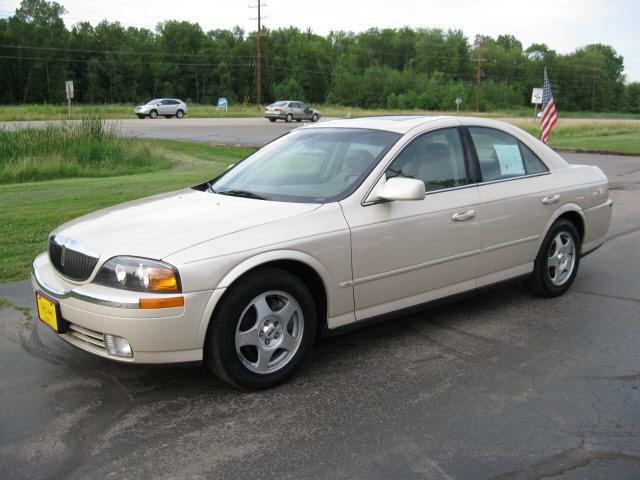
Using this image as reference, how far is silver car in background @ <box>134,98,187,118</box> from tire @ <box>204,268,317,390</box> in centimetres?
4929

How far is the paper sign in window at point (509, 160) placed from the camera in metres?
5.40

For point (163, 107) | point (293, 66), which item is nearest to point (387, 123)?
point (163, 107)

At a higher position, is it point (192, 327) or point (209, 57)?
point (209, 57)

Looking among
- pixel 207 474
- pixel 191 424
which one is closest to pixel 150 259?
pixel 191 424

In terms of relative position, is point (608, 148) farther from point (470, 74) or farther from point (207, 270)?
point (470, 74)

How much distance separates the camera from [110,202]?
33.7 ft

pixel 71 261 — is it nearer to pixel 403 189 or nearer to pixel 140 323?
pixel 140 323

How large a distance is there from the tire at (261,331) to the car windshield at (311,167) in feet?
2.31

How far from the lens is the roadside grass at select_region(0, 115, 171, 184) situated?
14.4 metres

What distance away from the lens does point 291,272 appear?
4125 mm

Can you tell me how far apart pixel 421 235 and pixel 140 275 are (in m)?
1.93

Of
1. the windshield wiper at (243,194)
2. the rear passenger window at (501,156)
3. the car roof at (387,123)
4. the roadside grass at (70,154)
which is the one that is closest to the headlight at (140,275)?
the windshield wiper at (243,194)

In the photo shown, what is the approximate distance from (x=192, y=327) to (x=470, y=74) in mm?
141618

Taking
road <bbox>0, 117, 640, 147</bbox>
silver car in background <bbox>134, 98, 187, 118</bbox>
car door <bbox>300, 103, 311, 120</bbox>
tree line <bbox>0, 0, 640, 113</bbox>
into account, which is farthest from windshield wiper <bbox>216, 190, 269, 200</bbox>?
tree line <bbox>0, 0, 640, 113</bbox>
